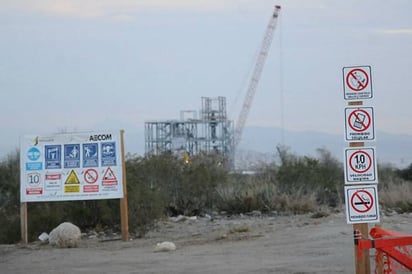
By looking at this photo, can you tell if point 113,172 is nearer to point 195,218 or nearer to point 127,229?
point 127,229

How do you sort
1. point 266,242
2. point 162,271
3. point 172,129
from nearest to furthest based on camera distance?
point 162,271 < point 266,242 < point 172,129

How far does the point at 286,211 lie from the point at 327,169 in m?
7.79

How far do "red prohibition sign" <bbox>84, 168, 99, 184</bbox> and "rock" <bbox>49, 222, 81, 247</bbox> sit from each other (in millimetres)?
1210

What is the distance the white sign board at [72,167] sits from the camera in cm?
1995

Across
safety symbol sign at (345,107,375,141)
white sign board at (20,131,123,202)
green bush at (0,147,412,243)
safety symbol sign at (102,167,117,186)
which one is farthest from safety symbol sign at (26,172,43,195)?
safety symbol sign at (345,107,375,141)

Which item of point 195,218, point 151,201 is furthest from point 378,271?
point 195,218

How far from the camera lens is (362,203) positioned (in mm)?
10609

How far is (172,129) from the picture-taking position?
238ft

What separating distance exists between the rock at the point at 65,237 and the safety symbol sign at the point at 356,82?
34.5 ft

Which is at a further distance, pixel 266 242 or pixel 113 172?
pixel 113 172

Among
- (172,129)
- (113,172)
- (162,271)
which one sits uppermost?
(172,129)

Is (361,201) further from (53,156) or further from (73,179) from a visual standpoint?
(53,156)

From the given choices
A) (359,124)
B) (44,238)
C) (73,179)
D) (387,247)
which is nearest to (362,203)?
(387,247)

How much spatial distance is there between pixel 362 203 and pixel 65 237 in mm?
10492
